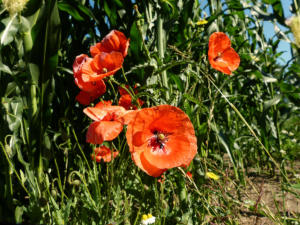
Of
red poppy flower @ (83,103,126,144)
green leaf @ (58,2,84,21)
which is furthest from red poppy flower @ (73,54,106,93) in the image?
green leaf @ (58,2,84,21)

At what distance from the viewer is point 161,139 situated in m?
0.78

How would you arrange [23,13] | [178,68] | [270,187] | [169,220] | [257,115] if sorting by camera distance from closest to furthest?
1. [23,13]
2. [169,220]
3. [178,68]
4. [270,187]
5. [257,115]

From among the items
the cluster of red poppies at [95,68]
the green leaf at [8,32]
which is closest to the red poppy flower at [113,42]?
the cluster of red poppies at [95,68]

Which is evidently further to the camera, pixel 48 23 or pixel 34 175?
pixel 34 175

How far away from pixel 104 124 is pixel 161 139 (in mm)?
174

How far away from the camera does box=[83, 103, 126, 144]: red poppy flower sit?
72 centimetres

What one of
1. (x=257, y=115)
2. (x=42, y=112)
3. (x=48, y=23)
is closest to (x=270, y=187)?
(x=257, y=115)

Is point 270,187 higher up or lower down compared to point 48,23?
lower down

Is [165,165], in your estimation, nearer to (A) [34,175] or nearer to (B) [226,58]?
(A) [34,175]

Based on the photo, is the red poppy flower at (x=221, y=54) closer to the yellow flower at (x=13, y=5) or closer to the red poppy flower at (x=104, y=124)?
the red poppy flower at (x=104, y=124)

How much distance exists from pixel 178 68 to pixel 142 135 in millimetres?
797

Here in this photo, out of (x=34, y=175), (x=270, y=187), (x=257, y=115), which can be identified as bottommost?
(x=270, y=187)

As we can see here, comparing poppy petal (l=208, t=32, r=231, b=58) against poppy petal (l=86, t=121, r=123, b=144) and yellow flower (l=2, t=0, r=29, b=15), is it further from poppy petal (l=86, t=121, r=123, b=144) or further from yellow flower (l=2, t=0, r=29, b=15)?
yellow flower (l=2, t=0, r=29, b=15)

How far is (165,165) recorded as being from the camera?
69cm
